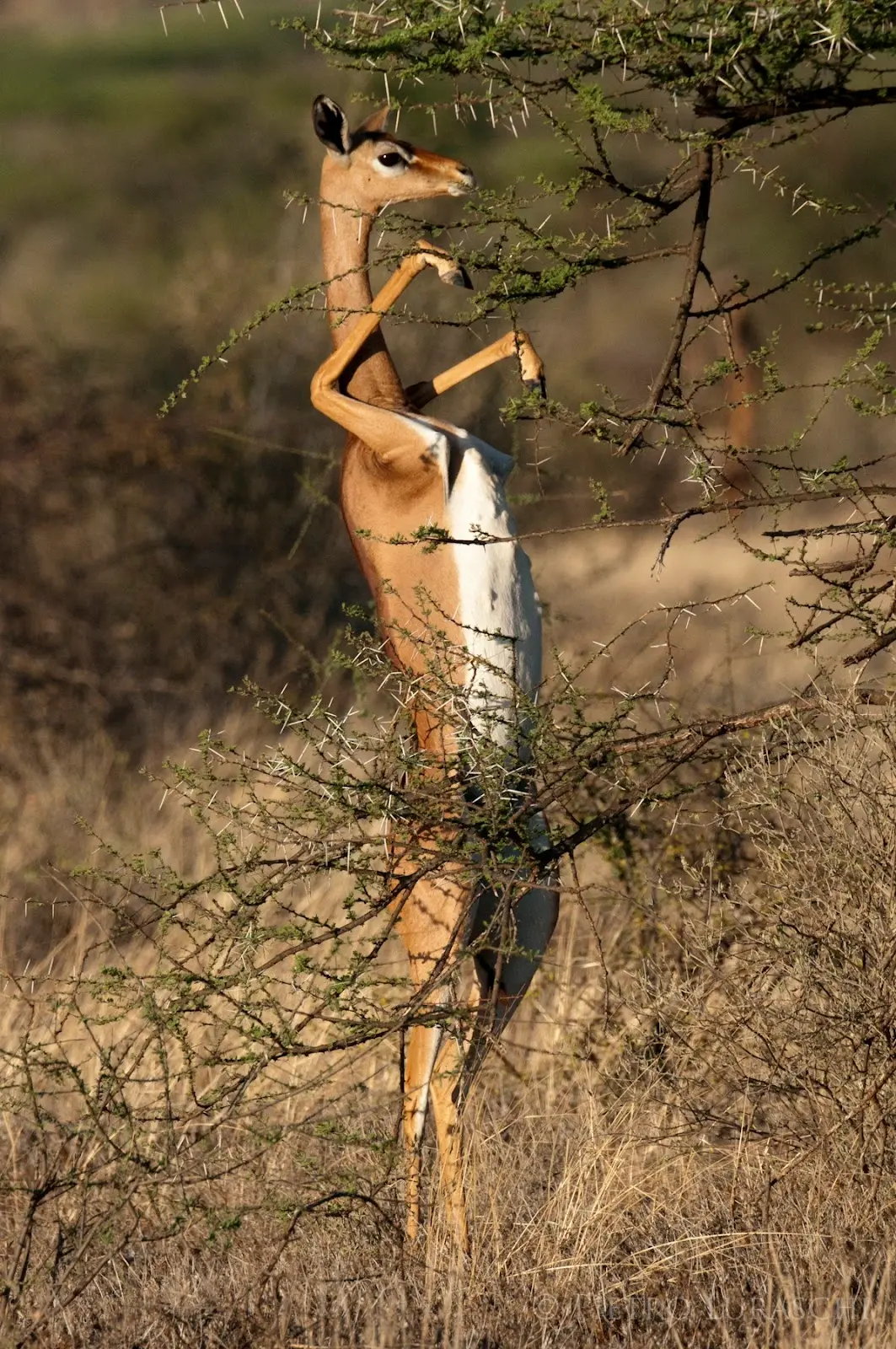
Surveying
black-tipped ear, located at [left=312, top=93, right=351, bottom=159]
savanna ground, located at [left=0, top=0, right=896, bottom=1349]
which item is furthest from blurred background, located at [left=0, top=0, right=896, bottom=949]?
black-tipped ear, located at [left=312, top=93, right=351, bottom=159]

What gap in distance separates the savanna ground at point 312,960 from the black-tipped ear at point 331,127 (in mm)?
753

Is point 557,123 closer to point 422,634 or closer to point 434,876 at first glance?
point 422,634

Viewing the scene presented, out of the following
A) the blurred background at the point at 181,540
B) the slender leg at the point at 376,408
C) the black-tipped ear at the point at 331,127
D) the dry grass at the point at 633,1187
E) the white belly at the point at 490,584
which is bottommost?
the dry grass at the point at 633,1187

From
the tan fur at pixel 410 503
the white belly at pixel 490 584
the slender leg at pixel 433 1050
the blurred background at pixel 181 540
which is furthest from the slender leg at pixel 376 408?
the blurred background at pixel 181 540

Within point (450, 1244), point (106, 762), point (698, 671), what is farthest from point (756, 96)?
point (698, 671)

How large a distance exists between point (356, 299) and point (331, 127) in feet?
1.57

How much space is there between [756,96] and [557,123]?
0.47 m

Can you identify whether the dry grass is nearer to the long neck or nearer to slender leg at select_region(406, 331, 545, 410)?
slender leg at select_region(406, 331, 545, 410)

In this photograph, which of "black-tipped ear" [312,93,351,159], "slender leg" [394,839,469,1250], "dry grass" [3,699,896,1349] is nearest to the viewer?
"dry grass" [3,699,896,1349]

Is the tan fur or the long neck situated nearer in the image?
the tan fur

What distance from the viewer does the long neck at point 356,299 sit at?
188 inches

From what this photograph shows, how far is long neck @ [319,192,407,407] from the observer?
478 centimetres

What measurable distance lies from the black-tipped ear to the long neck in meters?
0.15

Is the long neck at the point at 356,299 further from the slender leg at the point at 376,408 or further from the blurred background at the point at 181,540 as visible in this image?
the blurred background at the point at 181,540
